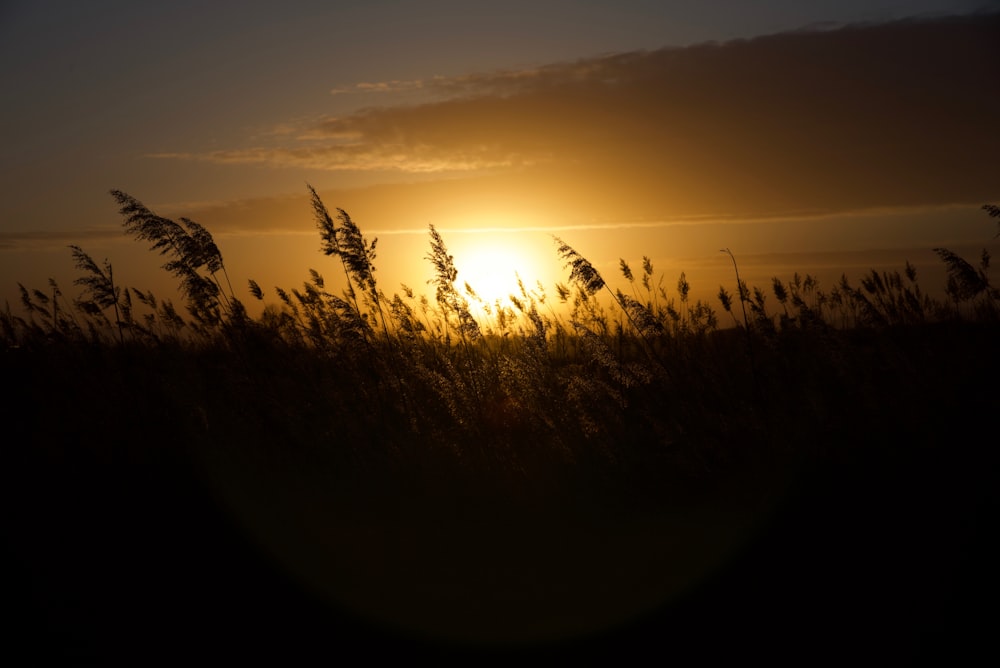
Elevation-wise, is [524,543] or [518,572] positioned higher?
[524,543]

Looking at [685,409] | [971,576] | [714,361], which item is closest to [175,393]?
[685,409]

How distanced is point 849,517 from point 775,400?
60.5 inches

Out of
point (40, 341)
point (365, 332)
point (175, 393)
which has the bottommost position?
point (175, 393)

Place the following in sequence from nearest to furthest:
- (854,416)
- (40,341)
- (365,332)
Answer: (854,416), (365,332), (40,341)

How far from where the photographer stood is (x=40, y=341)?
8.78 metres

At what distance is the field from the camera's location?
3744 millimetres

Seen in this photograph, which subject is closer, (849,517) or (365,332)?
(849,517)

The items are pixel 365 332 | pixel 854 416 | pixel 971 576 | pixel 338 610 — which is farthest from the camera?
pixel 365 332

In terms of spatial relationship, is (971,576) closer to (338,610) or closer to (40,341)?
(338,610)

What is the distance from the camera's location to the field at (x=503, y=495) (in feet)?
12.3

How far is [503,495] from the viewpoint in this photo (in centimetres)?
507

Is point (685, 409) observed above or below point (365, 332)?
below

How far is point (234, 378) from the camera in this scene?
654cm

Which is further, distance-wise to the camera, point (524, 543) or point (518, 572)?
point (524, 543)
